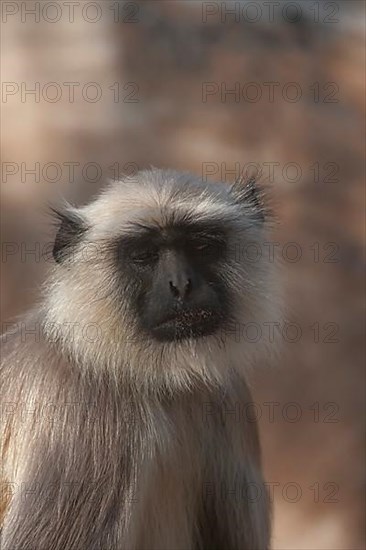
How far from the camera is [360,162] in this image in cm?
667

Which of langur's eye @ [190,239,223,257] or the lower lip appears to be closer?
the lower lip

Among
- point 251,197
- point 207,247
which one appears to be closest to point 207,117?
point 251,197

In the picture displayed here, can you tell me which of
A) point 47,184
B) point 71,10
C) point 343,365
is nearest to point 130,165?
point 47,184

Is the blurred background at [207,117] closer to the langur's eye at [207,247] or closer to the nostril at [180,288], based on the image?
the langur's eye at [207,247]

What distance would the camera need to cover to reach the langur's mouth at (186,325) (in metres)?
3.69

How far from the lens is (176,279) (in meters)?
3.65

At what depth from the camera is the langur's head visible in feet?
12.2

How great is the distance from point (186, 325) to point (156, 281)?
178 mm

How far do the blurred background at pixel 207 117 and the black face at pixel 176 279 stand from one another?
2.67 metres

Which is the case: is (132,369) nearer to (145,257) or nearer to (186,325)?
(186,325)

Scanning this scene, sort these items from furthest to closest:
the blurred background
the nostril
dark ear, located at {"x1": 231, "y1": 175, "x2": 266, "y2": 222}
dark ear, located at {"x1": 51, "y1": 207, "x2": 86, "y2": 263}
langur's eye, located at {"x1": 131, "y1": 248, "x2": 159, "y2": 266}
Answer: the blurred background → dark ear, located at {"x1": 231, "y1": 175, "x2": 266, "y2": 222} → dark ear, located at {"x1": 51, "y1": 207, "x2": 86, "y2": 263} → langur's eye, located at {"x1": 131, "y1": 248, "x2": 159, "y2": 266} → the nostril

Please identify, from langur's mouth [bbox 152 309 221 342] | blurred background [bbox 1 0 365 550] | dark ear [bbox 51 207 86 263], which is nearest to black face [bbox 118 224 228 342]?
langur's mouth [bbox 152 309 221 342]

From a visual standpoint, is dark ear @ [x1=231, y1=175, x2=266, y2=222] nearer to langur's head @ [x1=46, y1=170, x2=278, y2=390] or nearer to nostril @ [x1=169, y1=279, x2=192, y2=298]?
langur's head @ [x1=46, y1=170, x2=278, y2=390]

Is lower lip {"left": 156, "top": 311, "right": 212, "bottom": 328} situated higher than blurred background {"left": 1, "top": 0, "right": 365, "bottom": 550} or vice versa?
blurred background {"left": 1, "top": 0, "right": 365, "bottom": 550}
